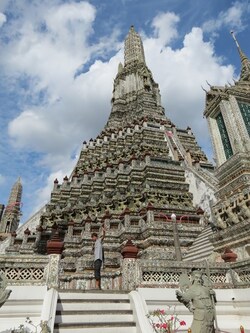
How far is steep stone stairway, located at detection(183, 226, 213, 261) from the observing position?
40.9ft

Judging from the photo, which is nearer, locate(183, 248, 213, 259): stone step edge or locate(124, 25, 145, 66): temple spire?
locate(183, 248, 213, 259): stone step edge

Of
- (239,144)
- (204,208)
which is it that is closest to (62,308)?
(239,144)

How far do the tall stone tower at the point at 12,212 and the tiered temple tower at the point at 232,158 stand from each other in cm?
4201

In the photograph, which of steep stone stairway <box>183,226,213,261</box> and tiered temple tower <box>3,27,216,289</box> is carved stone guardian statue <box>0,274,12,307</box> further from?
steep stone stairway <box>183,226,213,261</box>

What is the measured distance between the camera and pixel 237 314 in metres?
7.44

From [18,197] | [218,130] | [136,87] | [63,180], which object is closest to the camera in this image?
[218,130]

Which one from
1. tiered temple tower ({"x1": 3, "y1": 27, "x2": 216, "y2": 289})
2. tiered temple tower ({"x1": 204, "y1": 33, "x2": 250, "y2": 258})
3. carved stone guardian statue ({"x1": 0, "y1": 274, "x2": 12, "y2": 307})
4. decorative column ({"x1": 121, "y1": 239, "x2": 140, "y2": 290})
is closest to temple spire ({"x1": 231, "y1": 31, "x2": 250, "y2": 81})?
tiered temple tower ({"x1": 204, "y1": 33, "x2": 250, "y2": 258})

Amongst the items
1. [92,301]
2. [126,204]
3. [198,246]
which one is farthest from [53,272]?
[126,204]

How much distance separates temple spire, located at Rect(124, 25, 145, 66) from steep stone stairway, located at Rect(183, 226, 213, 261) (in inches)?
1680

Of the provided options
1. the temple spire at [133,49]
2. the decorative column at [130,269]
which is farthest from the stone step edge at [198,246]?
the temple spire at [133,49]

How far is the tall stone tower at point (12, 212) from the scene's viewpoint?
155 feet

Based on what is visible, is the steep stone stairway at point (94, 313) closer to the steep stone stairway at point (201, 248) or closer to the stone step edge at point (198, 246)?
the steep stone stairway at point (201, 248)

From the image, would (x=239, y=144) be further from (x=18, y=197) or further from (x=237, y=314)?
(x=18, y=197)

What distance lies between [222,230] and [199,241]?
353cm
